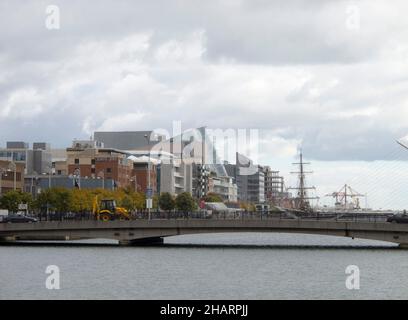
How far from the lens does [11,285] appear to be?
208ft

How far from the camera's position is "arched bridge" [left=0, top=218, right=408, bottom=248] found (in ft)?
328

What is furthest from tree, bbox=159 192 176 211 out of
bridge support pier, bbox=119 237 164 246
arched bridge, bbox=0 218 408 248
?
arched bridge, bbox=0 218 408 248

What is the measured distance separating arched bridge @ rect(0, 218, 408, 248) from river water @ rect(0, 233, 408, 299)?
4.76 ft

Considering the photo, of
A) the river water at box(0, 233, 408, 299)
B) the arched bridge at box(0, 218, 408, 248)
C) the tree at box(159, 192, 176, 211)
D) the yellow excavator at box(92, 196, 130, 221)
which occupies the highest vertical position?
the tree at box(159, 192, 176, 211)

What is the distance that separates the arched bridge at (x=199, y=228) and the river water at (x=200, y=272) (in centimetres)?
145

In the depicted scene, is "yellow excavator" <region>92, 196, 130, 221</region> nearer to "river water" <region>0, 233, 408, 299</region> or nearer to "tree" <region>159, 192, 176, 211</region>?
"river water" <region>0, 233, 408, 299</region>

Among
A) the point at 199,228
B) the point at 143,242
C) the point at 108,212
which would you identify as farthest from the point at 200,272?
the point at 108,212

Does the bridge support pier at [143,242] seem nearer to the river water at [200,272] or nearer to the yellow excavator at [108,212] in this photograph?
the river water at [200,272]

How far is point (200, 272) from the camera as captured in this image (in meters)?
74.6

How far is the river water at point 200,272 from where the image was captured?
61.8 metres

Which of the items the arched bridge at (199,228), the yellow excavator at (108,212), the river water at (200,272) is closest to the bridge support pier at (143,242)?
the arched bridge at (199,228)

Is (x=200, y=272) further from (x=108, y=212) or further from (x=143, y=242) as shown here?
(x=108, y=212)
